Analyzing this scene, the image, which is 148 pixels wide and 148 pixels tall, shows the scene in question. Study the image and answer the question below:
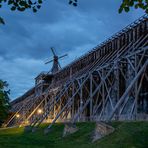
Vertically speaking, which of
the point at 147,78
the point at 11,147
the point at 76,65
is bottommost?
the point at 11,147

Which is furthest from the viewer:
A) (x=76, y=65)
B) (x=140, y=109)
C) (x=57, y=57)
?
(x=57, y=57)

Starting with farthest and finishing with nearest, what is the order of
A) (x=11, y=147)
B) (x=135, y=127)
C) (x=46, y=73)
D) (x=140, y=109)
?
(x=46, y=73) → (x=140, y=109) → (x=11, y=147) → (x=135, y=127)

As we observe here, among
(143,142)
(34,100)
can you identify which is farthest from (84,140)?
(34,100)

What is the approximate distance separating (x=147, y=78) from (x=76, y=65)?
89.8 ft

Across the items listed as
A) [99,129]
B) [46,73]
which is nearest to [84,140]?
[99,129]

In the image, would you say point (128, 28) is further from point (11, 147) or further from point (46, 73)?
point (46, 73)

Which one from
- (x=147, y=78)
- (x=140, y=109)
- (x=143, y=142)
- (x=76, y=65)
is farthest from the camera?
(x=76, y=65)

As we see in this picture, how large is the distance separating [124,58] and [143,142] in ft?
53.6

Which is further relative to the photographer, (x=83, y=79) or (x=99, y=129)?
(x=83, y=79)

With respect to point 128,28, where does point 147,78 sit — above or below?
below

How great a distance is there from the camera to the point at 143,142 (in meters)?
17.1

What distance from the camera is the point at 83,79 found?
41.2 metres

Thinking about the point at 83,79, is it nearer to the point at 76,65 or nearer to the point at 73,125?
the point at 73,125

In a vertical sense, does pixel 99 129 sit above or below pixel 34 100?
below
